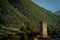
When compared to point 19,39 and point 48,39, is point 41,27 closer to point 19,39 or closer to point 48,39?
point 48,39

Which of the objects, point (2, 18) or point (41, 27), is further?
point (2, 18)

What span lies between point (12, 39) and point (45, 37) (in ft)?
82.7

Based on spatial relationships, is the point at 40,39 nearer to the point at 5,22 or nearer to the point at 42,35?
the point at 42,35

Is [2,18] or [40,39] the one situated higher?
[2,18]

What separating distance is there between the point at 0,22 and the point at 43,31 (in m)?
155

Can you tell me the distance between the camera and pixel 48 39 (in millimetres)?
16969

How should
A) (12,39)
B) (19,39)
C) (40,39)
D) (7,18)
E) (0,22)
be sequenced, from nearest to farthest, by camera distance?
1. (40,39)
2. (12,39)
3. (19,39)
4. (0,22)
5. (7,18)

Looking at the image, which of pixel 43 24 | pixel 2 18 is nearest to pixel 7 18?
pixel 2 18

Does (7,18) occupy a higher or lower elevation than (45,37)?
higher

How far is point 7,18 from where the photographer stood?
186 m

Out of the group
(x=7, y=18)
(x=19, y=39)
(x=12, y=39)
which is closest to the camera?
(x=12, y=39)

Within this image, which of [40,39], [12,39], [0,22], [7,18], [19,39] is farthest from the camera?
[7,18]

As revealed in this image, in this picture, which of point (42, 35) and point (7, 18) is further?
point (7, 18)

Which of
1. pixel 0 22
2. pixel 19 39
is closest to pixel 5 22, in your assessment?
pixel 0 22
